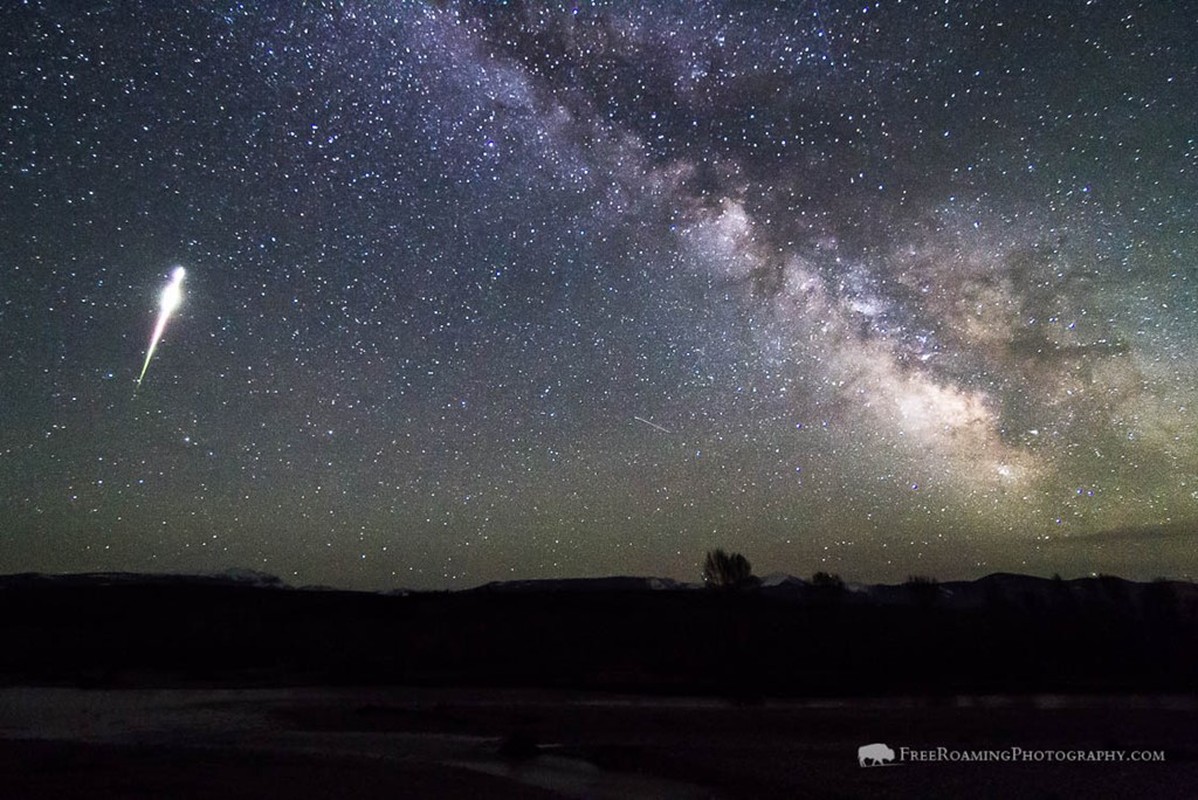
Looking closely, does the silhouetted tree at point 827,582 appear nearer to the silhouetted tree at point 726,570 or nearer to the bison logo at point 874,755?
the silhouetted tree at point 726,570

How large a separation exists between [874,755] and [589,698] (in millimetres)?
12827

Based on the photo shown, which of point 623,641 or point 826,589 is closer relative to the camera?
point 623,641

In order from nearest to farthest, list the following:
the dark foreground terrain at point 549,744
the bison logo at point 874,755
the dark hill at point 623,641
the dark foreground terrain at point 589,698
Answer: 1. the dark foreground terrain at point 549,744
2. the dark foreground terrain at point 589,698
3. the bison logo at point 874,755
4. the dark hill at point 623,641

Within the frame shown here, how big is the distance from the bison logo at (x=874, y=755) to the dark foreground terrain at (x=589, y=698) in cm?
27

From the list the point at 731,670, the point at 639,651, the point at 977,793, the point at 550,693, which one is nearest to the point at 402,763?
the point at 977,793

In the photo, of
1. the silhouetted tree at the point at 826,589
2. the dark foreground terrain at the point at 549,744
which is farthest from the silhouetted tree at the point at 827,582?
the dark foreground terrain at the point at 549,744

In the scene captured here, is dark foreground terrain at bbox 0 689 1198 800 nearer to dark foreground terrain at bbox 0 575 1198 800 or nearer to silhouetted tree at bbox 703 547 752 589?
dark foreground terrain at bbox 0 575 1198 800

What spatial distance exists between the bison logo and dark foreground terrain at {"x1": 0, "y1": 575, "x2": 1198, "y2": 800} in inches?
10.5

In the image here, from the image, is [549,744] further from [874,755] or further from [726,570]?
[726,570]

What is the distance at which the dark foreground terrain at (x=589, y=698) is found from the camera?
51.6ft

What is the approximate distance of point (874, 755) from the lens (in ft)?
60.1

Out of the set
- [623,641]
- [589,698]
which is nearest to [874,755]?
[589,698]

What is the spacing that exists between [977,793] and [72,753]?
17.9 meters

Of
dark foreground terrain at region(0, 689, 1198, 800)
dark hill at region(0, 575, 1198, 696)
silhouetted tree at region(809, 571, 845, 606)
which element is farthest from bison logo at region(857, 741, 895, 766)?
silhouetted tree at region(809, 571, 845, 606)
